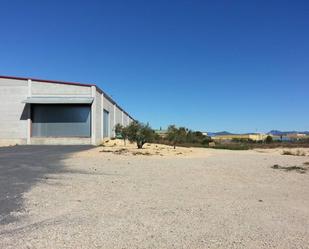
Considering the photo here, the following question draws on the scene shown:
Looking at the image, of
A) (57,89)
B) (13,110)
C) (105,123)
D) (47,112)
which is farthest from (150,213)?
(105,123)

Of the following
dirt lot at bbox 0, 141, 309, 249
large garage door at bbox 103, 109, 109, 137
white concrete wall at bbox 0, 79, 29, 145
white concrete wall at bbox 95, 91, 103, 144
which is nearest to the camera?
dirt lot at bbox 0, 141, 309, 249

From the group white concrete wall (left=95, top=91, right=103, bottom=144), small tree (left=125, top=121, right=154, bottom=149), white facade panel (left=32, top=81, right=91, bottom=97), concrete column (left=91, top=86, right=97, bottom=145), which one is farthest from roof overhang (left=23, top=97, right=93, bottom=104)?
small tree (left=125, top=121, right=154, bottom=149)

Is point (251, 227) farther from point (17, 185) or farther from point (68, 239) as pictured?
point (17, 185)

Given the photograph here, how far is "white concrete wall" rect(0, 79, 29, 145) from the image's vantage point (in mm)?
41250

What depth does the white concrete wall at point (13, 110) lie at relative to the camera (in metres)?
41.2

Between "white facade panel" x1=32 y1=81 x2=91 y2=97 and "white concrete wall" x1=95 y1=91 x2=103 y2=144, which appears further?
"white concrete wall" x1=95 y1=91 x2=103 y2=144

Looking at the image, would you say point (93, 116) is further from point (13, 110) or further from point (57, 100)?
point (13, 110)

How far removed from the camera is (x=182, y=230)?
5.85 meters

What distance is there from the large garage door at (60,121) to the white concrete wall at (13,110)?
124cm

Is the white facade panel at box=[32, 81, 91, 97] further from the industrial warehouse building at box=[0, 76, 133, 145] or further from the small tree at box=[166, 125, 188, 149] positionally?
the small tree at box=[166, 125, 188, 149]

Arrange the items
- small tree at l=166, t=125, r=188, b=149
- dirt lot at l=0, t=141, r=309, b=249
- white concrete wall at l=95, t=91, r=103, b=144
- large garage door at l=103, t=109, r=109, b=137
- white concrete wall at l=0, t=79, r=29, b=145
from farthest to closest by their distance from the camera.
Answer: large garage door at l=103, t=109, r=109, b=137
small tree at l=166, t=125, r=188, b=149
white concrete wall at l=95, t=91, r=103, b=144
white concrete wall at l=0, t=79, r=29, b=145
dirt lot at l=0, t=141, r=309, b=249

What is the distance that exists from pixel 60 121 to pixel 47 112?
1904mm

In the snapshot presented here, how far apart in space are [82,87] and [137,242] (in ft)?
126

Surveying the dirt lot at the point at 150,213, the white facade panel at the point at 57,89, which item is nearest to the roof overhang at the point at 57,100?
the white facade panel at the point at 57,89
